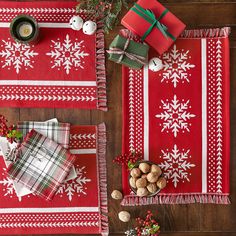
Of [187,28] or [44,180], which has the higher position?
[187,28]

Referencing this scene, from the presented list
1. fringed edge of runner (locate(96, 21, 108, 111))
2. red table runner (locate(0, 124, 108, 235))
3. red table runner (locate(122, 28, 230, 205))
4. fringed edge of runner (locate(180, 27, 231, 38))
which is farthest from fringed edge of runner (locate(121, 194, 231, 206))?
fringed edge of runner (locate(180, 27, 231, 38))

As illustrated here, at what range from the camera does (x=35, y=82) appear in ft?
4.48

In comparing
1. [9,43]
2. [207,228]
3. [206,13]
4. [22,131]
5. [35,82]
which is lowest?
[207,228]

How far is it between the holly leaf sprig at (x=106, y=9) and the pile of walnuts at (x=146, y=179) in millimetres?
507

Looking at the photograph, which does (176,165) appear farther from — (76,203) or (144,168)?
(76,203)

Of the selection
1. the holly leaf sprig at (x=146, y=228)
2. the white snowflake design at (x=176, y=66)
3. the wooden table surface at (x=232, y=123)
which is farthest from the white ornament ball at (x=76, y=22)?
the holly leaf sprig at (x=146, y=228)

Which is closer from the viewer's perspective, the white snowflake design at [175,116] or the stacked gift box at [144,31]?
the stacked gift box at [144,31]

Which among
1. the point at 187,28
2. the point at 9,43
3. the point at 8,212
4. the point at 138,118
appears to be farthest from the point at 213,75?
the point at 8,212

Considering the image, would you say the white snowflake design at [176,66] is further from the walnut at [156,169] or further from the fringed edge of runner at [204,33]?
the walnut at [156,169]

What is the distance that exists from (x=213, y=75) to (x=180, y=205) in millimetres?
504

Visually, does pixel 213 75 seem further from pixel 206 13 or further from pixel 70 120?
pixel 70 120

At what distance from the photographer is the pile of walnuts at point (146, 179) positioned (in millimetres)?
1280

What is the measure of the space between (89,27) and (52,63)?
0.64 feet

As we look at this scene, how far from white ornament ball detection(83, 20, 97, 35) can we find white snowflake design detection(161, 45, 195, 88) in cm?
28
